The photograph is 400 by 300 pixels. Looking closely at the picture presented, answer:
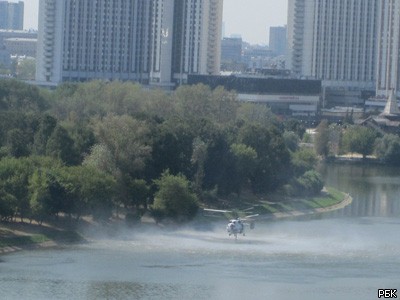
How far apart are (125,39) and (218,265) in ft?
133

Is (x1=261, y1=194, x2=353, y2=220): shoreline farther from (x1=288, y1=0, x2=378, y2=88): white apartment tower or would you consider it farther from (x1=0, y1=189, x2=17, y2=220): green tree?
(x1=288, y1=0, x2=378, y2=88): white apartment tower

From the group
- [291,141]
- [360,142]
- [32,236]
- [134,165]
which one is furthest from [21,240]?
[360,142]

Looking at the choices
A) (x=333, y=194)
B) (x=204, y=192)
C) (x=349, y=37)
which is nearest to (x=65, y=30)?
(x=349, y=37)

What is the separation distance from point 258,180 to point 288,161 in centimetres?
178

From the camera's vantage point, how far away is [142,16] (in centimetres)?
6322

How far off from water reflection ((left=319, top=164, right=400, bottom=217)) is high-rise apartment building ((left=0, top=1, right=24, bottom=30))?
243 ft

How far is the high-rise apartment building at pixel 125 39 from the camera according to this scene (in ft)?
201

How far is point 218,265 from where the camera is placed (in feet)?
76.5

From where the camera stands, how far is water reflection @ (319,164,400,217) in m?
34.0

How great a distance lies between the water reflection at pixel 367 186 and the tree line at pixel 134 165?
138cm

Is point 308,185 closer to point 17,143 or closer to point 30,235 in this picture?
point 17,143

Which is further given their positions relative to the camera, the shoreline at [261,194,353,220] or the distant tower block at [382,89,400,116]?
the distant tower block at [382,89,400,116]

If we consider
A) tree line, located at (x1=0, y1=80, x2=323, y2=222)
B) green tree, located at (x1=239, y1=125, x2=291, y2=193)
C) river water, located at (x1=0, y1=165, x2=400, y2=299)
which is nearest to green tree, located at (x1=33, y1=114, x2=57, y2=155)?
tree line, located at (x1=0, y1=80, x2=323, y2=222)

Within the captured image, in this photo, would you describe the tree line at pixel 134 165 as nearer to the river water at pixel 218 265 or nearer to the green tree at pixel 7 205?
the green tree at pixel 7 205
